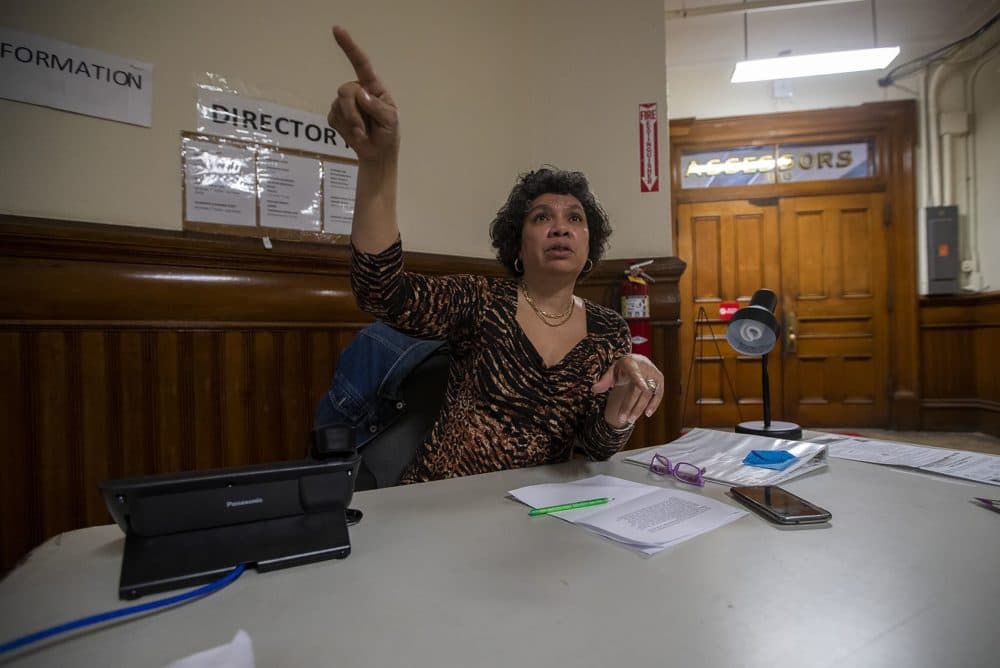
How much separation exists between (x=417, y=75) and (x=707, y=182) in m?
3.58

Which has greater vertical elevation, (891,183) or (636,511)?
(891,183)

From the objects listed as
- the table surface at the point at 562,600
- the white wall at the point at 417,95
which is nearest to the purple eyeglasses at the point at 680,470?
the table surface at the point at 562,600

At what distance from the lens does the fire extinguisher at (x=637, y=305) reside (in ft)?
6.88

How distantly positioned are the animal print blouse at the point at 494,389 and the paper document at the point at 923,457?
544 mm

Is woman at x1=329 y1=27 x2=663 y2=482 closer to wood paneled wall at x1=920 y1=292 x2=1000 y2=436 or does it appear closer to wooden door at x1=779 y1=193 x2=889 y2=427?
wooden door at x1=779 y1=193 x2=889 y2=427

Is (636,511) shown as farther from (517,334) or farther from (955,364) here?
(955,364)

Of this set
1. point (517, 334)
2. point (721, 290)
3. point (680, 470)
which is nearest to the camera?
point (680, 470)

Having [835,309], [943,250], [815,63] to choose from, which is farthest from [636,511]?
[943,250]

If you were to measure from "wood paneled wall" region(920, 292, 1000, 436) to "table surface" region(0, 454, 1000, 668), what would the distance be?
460cm

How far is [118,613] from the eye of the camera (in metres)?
0.50

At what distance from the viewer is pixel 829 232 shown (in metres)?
4.59

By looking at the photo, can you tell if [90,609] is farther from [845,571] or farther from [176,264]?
[176,264]

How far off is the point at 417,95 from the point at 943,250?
4548 mm

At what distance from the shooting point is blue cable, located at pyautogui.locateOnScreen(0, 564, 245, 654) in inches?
17.5
